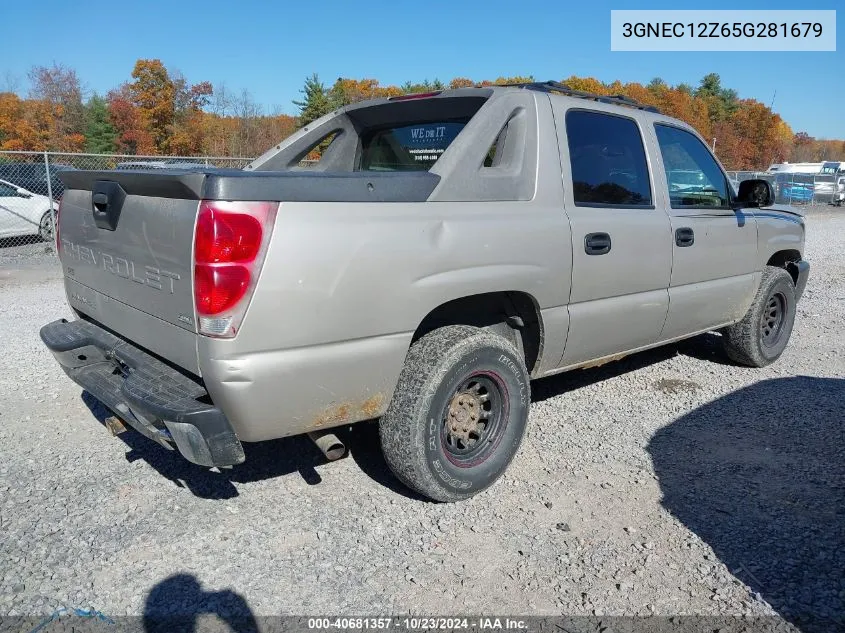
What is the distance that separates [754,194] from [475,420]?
2994mm

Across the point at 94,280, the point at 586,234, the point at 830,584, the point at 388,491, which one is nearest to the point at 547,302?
the point at 586,234

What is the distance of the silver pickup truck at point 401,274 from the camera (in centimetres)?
264

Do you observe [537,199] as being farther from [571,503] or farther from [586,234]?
[571,503]

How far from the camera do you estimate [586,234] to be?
3.78 metres

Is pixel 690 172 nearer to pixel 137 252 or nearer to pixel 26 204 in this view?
pixel 137 252

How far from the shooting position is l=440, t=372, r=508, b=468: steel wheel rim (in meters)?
3.41

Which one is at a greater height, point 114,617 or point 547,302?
point 547,302

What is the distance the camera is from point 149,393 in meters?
2.81

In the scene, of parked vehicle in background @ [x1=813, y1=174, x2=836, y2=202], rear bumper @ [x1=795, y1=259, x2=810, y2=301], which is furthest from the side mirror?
parked vehicle in background @ [x1=813, y1=174, x2=836, y2=202]

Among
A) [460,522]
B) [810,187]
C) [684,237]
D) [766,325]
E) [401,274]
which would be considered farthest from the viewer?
[810,187]

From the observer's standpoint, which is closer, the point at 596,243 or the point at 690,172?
the point at 596,243

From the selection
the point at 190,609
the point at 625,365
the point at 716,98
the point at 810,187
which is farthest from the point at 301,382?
the point at 716,98

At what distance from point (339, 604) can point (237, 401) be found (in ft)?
2.90

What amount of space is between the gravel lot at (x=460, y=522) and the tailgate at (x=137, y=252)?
877 mm
